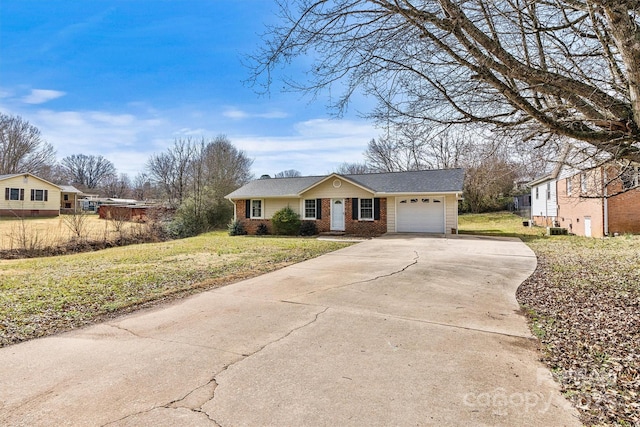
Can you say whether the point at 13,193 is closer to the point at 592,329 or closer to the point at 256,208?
the point at 256,208

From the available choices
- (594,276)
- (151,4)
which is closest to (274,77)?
(151,4)

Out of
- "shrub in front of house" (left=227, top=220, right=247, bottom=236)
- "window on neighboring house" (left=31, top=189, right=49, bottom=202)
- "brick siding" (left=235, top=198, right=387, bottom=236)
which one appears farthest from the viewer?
"window on neighboring house" (left=31, top=189, right=49, bottom=202)

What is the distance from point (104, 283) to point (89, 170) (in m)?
68.3

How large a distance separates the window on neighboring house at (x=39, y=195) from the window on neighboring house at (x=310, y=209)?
31991mm

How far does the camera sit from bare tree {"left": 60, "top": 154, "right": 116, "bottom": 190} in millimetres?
60031

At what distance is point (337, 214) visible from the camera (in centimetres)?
1873

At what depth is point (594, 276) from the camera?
7.14 metres

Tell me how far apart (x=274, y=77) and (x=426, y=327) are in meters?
4.02

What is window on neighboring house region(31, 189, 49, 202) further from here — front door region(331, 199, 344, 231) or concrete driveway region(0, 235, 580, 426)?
concrete driveway region(0, 235, 580, 426)

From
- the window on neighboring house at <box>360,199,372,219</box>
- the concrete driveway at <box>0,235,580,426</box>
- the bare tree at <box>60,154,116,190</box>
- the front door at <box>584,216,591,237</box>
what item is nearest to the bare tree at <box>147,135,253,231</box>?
the window on neighboring house at <box>360,199,372,219</box>

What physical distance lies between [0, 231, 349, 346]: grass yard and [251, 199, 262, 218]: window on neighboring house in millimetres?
9050

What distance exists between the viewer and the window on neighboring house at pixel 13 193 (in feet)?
104

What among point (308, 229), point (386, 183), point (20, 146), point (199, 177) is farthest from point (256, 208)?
point (20, 146)

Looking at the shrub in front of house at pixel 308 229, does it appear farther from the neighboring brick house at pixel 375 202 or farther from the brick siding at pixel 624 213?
the brick siding at pixel 624 213
